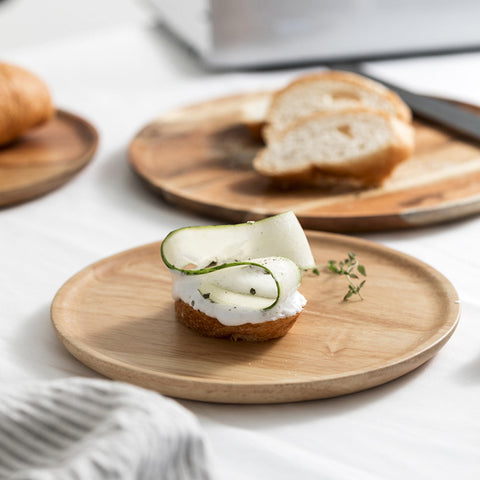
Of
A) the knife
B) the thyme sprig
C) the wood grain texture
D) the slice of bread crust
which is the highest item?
the slice of bread crust

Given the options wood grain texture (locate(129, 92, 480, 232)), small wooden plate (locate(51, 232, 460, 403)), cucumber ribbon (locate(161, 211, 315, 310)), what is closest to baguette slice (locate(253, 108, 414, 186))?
wood grain texture (locate(129, 92, 480, 232))

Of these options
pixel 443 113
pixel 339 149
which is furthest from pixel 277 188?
pixel 443 113

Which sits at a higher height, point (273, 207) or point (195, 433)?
point (195, 433)

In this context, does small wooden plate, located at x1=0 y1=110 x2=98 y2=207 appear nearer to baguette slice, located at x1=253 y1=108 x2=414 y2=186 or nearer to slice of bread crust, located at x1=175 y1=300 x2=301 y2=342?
baguette slice, located at x1=253 y1=108 x2=414 y2=186

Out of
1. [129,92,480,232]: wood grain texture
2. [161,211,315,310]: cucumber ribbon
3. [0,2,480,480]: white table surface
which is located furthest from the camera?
[129,92,480,232]: wood grain texture

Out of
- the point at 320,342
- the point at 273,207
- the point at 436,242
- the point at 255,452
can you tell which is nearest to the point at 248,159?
the point at 273,207

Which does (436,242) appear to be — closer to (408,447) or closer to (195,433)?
(408,447)

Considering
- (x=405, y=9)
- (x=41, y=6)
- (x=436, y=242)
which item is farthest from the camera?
(x=41, y=6)
